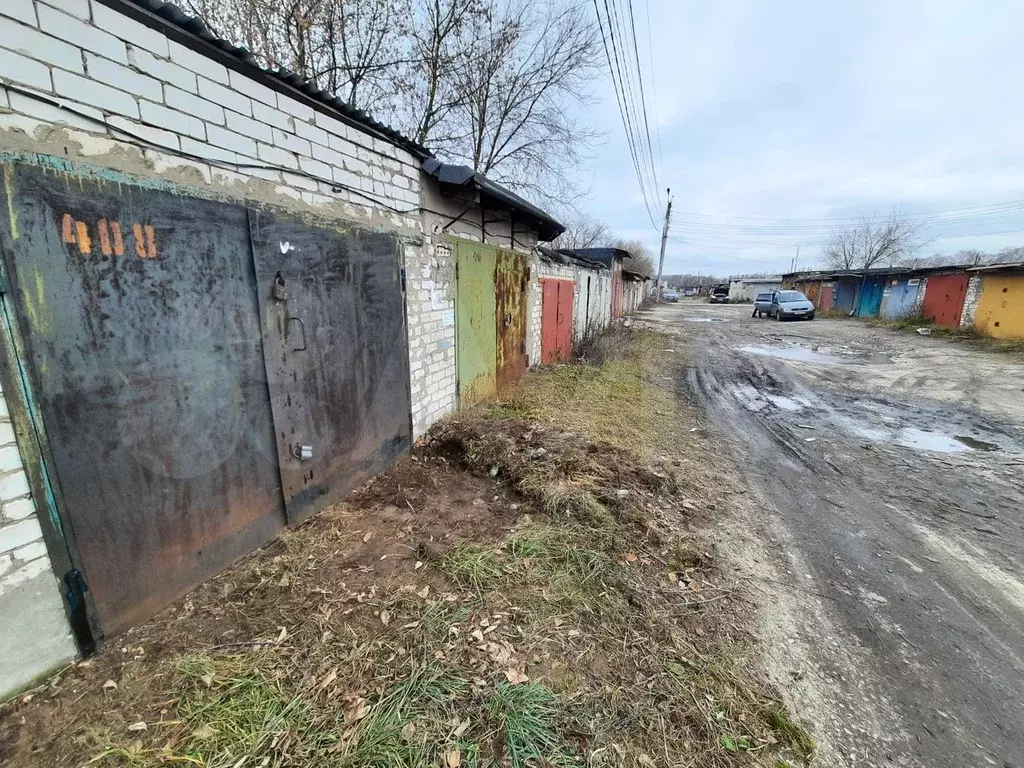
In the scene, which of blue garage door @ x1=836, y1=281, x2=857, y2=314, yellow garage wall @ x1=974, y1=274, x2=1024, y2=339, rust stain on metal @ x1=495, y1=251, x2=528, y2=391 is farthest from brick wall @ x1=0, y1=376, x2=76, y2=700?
blue garage door @ x1=836, y1=281, x2=857, y2=314

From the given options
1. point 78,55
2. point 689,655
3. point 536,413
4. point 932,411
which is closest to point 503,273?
point 536,413

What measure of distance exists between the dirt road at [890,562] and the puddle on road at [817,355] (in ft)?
13.0

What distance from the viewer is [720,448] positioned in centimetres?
545

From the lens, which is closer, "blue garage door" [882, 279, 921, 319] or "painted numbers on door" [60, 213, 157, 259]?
"painted numbers on door" [60, 213, 157, 259]

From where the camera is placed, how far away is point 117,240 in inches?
81.1

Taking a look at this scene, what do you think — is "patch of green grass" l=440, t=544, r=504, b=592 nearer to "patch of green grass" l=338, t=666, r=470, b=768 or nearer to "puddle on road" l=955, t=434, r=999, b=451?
"patch of green grass" l=338, t=666, r=470, b=768

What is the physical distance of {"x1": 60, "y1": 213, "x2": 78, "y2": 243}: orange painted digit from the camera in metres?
1.87

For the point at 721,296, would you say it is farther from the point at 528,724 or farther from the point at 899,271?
the point at 528,724

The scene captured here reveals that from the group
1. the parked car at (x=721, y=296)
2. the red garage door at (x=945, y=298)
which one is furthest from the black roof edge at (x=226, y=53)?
the parked car at (x=721, y=296)

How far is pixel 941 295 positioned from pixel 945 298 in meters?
0.42

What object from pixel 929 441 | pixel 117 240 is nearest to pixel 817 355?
pixel 929 441

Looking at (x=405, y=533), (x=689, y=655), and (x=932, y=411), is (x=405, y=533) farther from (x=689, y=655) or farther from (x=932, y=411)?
(x=932, y=411)

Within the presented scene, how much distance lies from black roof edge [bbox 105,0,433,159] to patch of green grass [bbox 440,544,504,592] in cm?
344

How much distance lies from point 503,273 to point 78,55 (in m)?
5.33
